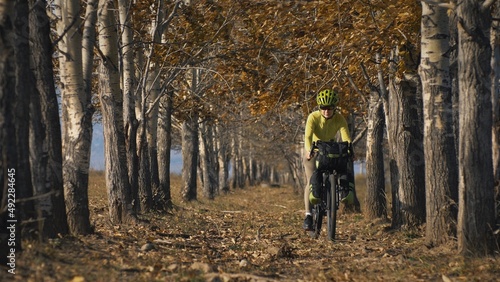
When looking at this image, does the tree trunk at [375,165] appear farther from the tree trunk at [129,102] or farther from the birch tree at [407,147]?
the tree trunk at [129,102]

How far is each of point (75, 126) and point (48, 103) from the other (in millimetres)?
1357

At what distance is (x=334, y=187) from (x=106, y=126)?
215 inches

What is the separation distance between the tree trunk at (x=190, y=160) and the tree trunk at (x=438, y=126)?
65.2 feet

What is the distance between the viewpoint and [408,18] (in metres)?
11.8

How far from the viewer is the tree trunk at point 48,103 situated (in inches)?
Result: 352

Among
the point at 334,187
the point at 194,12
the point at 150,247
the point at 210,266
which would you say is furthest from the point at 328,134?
the point at 194,12

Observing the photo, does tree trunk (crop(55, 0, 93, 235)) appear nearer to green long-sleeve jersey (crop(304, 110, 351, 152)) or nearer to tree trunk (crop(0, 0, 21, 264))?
tree trunk (crop(0, 0, 21, 264))

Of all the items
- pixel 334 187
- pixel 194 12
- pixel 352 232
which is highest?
pixel 194 12

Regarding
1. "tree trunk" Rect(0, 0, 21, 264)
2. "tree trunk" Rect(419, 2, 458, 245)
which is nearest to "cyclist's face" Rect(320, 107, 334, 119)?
"tree trunk" Rect(419, 2, 458, 245)

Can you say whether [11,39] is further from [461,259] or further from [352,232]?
[352,232]

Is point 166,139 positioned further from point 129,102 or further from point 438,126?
point 438,126

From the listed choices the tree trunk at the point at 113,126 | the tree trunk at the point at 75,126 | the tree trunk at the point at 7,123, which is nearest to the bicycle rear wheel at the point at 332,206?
the tree trunk at the point at 75,126

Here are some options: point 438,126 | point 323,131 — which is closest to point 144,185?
point 323,131

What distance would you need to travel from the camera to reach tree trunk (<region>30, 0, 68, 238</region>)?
29.3 feet
